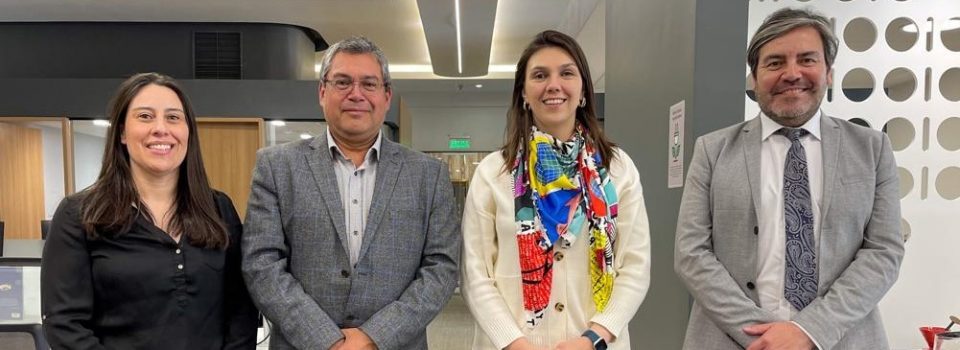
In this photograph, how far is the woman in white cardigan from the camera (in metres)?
1.53

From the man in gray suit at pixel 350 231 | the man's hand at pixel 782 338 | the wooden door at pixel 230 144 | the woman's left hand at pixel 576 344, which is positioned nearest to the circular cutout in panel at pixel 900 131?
the man's hand at pixel 782 338

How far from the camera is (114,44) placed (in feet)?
22.9

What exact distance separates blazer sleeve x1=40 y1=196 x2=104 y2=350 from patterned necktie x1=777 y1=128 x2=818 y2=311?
6.13 feet

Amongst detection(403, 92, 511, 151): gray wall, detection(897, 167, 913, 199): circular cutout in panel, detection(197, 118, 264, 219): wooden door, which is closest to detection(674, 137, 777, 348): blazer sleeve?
detection(897, 167, 913, 199): circular cutout in panel

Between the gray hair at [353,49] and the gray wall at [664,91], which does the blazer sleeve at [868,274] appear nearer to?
the gray wall at [664,91]

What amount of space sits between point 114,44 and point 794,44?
25.8ft

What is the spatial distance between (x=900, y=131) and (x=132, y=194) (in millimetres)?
3087

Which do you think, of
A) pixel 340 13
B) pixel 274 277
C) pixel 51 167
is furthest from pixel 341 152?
pixel 51 167

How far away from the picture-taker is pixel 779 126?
1.60 m

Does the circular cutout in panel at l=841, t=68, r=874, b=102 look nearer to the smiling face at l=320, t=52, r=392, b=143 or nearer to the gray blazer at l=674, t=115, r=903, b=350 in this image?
the gray blazer at l=674, t=115, r=903, b=350

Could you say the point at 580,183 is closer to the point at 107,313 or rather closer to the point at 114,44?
the point at 107,313

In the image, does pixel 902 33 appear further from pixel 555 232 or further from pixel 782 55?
pixel 555 232

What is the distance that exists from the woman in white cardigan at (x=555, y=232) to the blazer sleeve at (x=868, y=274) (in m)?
0.44

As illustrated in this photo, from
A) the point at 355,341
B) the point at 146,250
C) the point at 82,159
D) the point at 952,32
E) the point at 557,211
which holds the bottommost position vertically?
the point at 355,341
